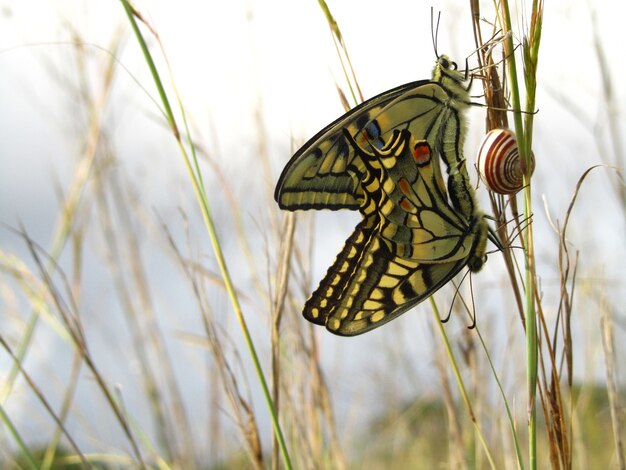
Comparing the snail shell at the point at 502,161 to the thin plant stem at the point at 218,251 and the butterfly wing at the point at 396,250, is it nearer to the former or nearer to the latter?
the butterfly wing at the point at 396,250

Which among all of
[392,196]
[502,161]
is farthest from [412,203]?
[502,161]

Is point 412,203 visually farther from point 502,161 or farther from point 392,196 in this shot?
point 502,161

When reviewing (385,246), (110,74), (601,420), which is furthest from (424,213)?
(601,420)

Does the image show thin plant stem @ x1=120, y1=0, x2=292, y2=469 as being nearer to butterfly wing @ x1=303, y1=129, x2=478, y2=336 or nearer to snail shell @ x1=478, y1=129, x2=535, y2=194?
butterfly wing @ x1=303, y1=129, x2=478, y2=336

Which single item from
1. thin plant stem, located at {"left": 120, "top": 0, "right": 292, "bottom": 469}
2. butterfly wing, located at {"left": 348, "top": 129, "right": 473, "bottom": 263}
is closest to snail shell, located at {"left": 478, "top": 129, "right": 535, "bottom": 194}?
butterfly wing, located at {"left": 348, "top": 129, "right": 473, "bottom": 263}

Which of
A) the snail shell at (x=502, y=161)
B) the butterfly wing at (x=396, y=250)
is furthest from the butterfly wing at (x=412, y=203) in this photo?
the snail shell at (x=502, y=161)

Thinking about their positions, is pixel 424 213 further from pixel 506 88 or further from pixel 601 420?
pixel 601 420
